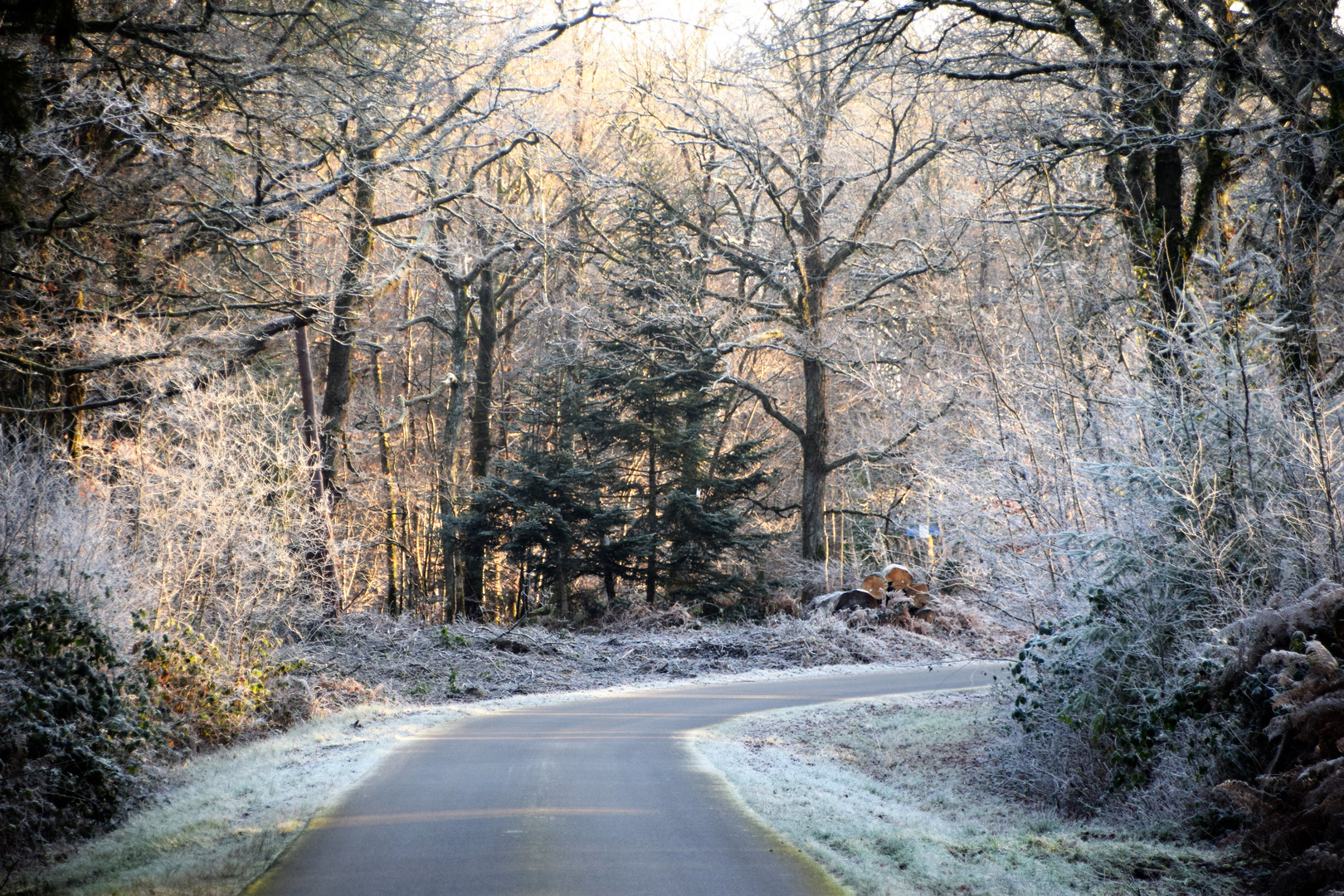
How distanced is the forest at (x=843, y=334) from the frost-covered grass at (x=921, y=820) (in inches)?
22.0

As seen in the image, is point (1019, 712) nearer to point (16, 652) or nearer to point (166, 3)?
point (16, 652)

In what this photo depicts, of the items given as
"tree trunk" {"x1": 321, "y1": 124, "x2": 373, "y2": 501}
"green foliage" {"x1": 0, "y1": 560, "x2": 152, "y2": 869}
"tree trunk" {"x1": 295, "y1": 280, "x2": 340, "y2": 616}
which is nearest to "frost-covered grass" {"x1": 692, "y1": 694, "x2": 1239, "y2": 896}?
"green foliage" {"x1": 0, "y1": 560, "x2": 152, "y2": 869}

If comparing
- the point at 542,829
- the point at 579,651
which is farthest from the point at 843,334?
the point at 542,829

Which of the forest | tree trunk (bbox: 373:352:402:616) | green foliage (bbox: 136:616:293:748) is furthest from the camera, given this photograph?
tree trunk (bbox: 373:352:402:616)

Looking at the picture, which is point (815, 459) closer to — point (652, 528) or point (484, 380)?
point (652, 528)

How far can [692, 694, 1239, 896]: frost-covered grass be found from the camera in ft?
19.0

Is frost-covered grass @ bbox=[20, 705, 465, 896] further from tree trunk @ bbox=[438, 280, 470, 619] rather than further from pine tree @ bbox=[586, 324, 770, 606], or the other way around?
tree trunk @ bbox=[438, 280, 470, 619]

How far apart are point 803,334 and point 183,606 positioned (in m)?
15.6

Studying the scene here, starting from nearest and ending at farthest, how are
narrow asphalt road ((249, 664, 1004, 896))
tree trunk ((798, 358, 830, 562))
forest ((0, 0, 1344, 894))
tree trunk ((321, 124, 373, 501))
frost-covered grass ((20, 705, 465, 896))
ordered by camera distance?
narrow asphalt road ((249, 664, 1004, 896)), frost-covered grass ((20, 705, 465, 896)), forest ((0, 0, 1344, 894)), tree trunk ((321, 124, 373, 501)), tree trunk ((798, 358, 830, 562))

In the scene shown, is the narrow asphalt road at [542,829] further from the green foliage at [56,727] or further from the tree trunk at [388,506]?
the tree trunk at [388,506]

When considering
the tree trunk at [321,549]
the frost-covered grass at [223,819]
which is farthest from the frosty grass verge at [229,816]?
the tree trunk at [321,549]

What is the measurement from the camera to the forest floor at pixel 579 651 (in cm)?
1576

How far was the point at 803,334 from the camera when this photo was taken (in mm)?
24234

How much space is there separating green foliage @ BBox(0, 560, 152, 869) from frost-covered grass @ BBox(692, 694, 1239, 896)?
5.18 m
